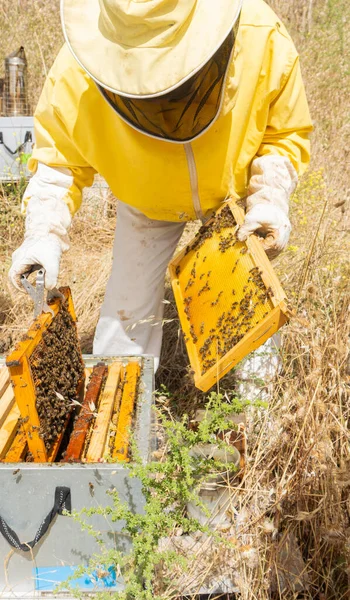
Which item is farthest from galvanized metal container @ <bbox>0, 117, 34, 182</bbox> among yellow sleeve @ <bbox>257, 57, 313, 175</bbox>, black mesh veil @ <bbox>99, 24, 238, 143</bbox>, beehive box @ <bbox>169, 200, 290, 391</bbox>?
black mesh veil @ <bbox>99, 24, 238, 143</bbox>

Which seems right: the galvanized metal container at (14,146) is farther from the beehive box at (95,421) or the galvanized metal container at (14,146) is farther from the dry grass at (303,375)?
the beehive box at (95,421)

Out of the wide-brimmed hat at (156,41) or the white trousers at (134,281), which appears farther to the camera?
the white trousers at (134,281)

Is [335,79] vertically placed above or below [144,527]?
above

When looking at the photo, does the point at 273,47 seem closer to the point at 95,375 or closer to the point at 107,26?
the point at 107,26

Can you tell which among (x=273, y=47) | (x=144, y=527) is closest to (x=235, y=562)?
(x=144, y=527)

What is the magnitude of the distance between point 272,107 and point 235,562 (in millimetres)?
2324

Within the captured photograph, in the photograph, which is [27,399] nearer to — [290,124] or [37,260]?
[37,260]

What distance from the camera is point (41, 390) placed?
2252 mm

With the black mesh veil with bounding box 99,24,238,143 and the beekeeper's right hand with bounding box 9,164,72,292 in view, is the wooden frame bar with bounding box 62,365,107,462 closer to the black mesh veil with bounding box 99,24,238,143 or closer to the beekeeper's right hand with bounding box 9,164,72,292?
the beekeeper's right hand with bounding box 9,164,72,292

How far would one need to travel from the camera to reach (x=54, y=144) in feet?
10.2

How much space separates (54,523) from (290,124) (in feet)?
7.86

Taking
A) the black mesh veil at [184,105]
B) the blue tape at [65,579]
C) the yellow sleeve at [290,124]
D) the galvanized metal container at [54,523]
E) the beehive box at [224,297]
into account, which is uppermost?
A: the black mesh veil at [184,105]

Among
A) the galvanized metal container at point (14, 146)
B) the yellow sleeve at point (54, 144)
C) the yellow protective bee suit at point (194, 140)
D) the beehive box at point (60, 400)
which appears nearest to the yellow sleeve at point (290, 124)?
the yellow protective bee suit at point (194, 140)

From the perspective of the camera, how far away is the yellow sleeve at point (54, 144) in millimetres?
3004
